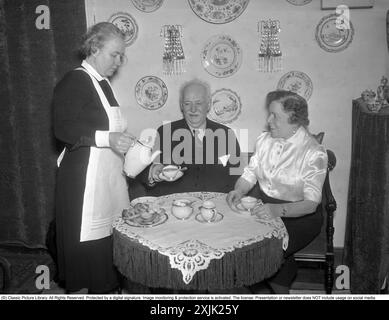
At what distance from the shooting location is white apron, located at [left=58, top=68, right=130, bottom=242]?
5.78 ft

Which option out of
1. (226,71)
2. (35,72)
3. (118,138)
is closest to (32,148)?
(35,72)

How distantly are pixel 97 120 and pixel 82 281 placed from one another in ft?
2.36

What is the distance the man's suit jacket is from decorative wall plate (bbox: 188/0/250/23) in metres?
0.62

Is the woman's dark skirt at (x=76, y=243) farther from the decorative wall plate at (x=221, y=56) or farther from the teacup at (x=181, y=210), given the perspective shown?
the decorative wall plate at (x=221, y=56)

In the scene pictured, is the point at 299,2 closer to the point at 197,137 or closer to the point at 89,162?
the point at 197,137

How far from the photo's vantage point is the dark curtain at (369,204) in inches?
70.8

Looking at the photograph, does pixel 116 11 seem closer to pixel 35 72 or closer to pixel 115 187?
pixel 35 72

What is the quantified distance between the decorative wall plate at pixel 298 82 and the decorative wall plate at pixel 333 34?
20cm

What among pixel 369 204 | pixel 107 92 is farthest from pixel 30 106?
pixel 369 204

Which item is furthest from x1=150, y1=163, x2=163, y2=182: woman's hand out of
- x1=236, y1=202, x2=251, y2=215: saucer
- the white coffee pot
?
x1=236, y1=202, x2=251, y2=215: saucer

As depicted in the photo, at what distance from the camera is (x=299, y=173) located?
1.79 m

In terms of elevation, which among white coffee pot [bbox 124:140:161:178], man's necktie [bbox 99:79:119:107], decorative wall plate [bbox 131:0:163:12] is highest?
decorative wall plate [bbox 131:0:163:12]

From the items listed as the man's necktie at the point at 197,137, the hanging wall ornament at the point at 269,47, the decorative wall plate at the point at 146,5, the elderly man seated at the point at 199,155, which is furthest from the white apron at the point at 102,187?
the hanging wall ornament at the point at 269,47

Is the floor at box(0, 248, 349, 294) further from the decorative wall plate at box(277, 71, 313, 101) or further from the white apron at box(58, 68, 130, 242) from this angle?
the decorative wall plate at box(277, 71, 313, 101)
